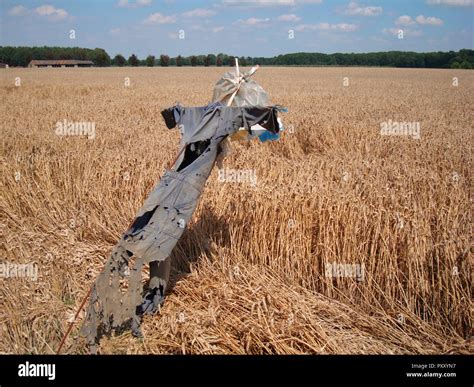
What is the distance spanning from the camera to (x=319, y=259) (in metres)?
4.07

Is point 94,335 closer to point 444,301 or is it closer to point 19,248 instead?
point 19,248

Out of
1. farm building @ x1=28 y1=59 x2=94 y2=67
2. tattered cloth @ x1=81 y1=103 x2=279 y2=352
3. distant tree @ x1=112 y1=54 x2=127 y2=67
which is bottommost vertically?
tattered cloth @ x1=81 y1=103 x2=279 y2=352

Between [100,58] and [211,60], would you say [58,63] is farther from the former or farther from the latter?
[211,60]

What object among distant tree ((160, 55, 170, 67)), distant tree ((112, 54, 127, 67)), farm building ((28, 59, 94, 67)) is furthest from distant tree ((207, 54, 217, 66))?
farm building ((28, 59, 94, 67))

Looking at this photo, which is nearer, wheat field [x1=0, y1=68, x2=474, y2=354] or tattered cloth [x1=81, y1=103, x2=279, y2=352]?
tattered cloth [x1=81, y1=103, x2=279, y2=352]
